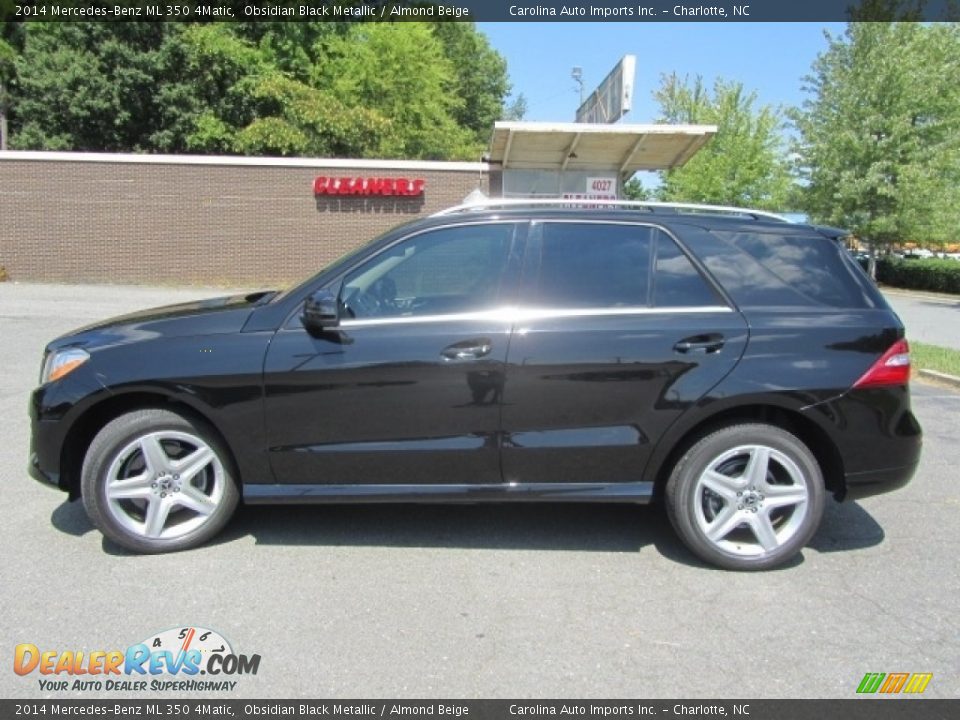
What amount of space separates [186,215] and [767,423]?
58.1 ft

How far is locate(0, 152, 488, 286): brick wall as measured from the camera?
17.6 m

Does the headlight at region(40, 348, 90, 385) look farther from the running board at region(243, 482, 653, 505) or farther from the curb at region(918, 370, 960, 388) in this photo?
the curb at region(918, 370, 960, 388)

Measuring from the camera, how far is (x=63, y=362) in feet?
11.4

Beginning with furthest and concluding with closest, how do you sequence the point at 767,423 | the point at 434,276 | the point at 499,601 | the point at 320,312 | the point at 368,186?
the point at 368,186 → the point at 434,276 → the point at 767,423 → the point at 320,312 → the point at 499,601

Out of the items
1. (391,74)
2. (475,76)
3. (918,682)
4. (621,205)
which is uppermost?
(475,76)

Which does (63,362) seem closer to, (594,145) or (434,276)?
(434,276)

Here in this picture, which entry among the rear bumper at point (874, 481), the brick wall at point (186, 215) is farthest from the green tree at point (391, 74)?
the rear bumper at point (874, 481)

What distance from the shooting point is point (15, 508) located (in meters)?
4.05

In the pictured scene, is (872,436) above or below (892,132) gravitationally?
below

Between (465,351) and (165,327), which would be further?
(165,327)

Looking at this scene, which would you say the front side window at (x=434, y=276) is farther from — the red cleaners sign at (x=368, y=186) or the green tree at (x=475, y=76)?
the green tree at (x=475, y=76)

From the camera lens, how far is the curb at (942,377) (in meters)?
7.82

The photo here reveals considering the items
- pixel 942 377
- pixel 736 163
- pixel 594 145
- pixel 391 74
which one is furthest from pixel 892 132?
pixel 942 377
